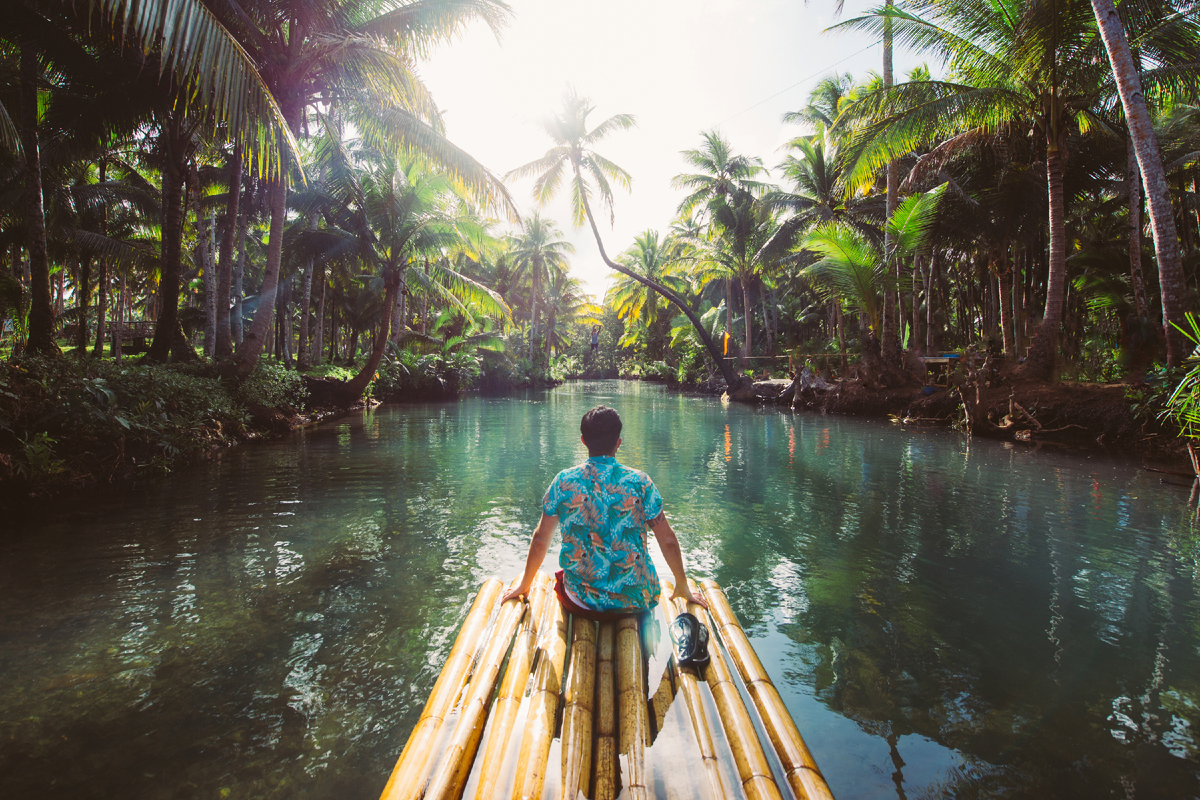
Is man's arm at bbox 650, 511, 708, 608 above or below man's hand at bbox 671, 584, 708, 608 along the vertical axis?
above

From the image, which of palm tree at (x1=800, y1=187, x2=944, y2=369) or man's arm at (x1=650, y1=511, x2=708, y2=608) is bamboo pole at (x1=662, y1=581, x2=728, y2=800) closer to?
man's arm at (x1=650, y1=511, x2=708, y2=608)

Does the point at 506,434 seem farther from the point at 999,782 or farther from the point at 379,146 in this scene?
the point at 999,782

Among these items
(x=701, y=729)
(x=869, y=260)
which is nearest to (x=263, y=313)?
(x=701, y=729)

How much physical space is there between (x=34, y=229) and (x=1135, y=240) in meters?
20.7

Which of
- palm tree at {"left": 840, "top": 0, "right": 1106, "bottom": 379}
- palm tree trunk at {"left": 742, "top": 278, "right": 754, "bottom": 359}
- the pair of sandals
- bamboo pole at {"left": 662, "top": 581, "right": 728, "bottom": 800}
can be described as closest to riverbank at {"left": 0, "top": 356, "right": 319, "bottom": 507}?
the pair of sandals

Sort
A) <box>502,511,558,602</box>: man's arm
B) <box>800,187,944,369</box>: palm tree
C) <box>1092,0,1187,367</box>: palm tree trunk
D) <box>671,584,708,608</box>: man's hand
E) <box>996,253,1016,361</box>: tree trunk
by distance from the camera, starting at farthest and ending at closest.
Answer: <box>996,253,1016,361</box>: tree trunk → <box>800,187,944,369</box>: palm tree → <box>1092,0,1187,367</box>: palm tree trunk → <box>671,584,708,608</box>: man's hand → <box>502,511,558,602</box>: man's arm

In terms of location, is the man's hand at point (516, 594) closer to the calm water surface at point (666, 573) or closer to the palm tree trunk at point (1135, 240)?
the calm water surface at point (666, 573)

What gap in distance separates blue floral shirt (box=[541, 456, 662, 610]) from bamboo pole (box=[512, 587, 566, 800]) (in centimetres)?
23

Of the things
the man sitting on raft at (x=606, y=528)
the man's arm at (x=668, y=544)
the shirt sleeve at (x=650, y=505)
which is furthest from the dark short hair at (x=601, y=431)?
the man's arm at (x=668, y=544)

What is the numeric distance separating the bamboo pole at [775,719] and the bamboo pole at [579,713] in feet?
2.08

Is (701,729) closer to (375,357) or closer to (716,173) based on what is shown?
(375,357)

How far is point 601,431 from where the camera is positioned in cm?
271

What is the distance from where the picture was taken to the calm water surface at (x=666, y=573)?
2670mm

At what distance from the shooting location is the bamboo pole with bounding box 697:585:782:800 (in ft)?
5.76
